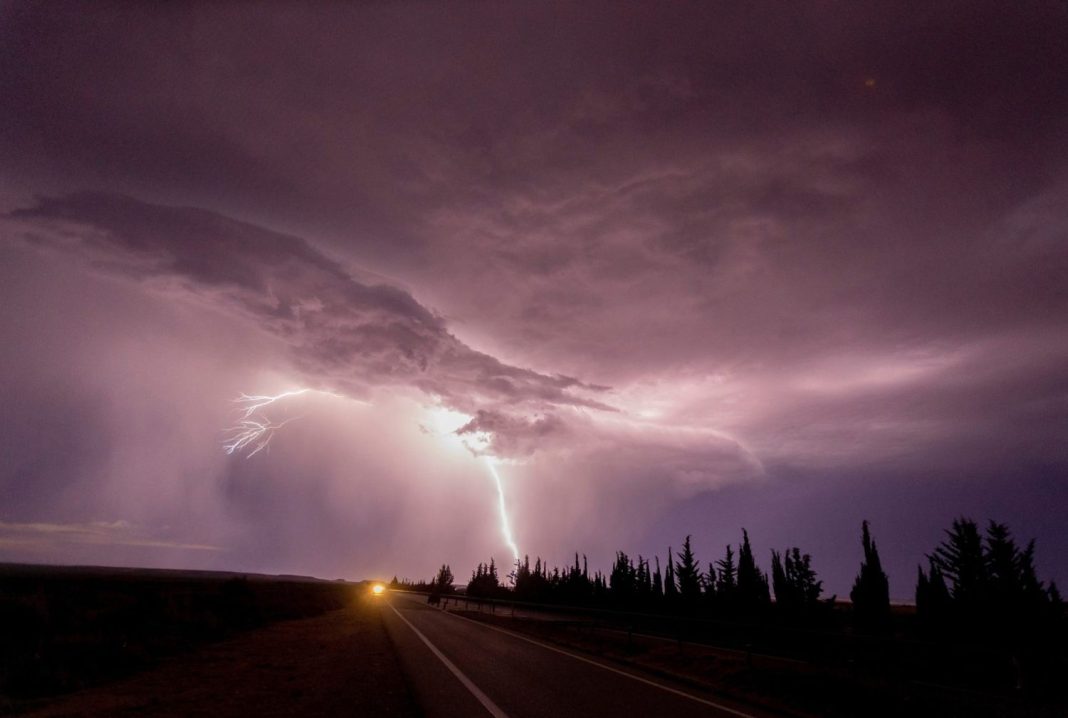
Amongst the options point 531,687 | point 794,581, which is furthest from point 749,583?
point 531,687

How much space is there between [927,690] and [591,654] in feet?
36.8

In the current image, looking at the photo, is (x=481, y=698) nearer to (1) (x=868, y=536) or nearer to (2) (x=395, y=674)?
(2) (x=395, y=674)

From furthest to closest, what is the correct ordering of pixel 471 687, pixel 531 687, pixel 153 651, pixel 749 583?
pixel 749 583
pixel 153 651
pixel 531 687
pixel 471 687

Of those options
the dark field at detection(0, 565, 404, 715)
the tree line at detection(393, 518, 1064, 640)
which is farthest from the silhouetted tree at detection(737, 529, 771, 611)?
the dark field at detection(0, 565, 404, 715)

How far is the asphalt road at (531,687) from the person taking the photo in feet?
31.1

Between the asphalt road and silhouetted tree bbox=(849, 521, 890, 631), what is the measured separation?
206 ft

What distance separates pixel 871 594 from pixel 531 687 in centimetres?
7508

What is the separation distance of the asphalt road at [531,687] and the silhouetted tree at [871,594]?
62703mm

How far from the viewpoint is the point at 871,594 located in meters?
68.9

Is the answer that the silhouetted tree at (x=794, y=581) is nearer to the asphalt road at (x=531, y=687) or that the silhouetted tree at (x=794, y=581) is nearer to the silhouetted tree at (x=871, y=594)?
the silhouetted tree at (x=871, y=594)

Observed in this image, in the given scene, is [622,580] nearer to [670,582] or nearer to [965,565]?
[670,582]

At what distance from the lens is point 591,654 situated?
19438mm

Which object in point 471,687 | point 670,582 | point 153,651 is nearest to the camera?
point 471,687

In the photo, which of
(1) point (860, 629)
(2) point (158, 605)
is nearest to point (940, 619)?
(1) point (860, 629)
